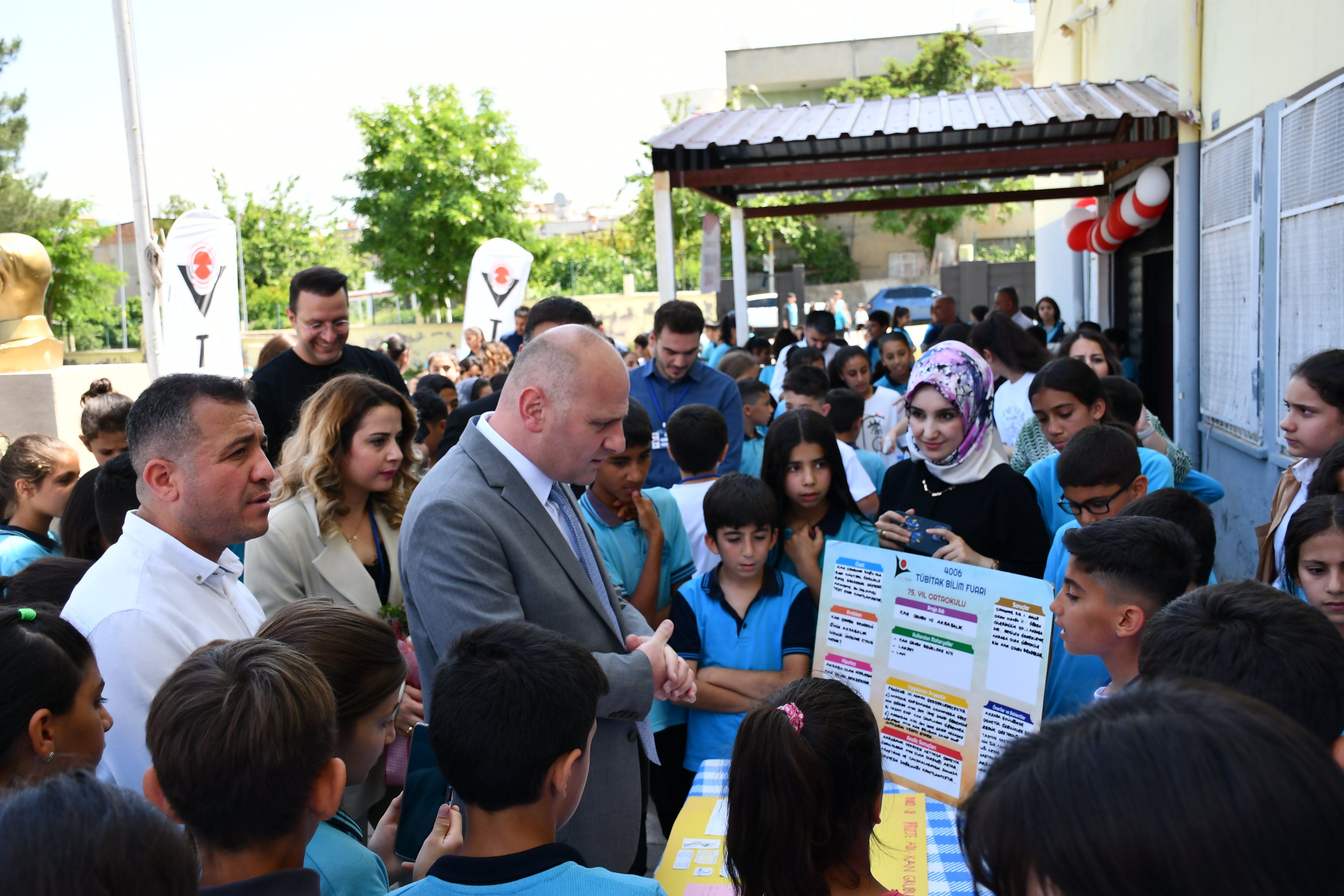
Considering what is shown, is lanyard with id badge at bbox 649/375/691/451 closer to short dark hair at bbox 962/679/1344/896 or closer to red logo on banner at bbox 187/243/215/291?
short dark hair at bbox 962/679/1344/896

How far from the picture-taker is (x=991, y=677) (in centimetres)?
251

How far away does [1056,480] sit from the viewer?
153 inches

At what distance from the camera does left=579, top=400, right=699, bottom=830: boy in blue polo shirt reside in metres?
3.64

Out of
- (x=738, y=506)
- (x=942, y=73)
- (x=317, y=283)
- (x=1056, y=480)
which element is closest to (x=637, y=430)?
(x=738, y=506)

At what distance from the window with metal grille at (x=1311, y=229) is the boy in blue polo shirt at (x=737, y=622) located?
370 centimetres

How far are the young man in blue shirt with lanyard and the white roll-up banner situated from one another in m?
4.49

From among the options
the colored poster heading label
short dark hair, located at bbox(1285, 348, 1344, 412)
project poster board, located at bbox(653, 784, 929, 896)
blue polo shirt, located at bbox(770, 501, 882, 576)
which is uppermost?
short dark hair, located at bbox(1285, 348, 1344, 412)

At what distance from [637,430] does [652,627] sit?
2.45ft

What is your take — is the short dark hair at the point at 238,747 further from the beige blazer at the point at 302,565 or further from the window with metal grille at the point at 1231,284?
the window with metal grille at the point at 1231,284

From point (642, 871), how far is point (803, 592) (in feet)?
3.39

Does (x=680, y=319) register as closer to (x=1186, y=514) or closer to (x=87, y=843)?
(x=1186, y=514)

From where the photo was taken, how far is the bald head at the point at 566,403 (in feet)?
7.92

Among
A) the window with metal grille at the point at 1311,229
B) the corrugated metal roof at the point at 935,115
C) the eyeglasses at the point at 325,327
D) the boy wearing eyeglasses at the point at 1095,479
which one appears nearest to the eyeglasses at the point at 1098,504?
the boy wearing eyeglasses at the point at 1095,479

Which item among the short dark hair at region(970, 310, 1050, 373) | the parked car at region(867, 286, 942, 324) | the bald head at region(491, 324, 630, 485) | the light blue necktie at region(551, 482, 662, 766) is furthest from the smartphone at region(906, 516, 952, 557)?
the parked car at region(867, 286, 942, 324)
